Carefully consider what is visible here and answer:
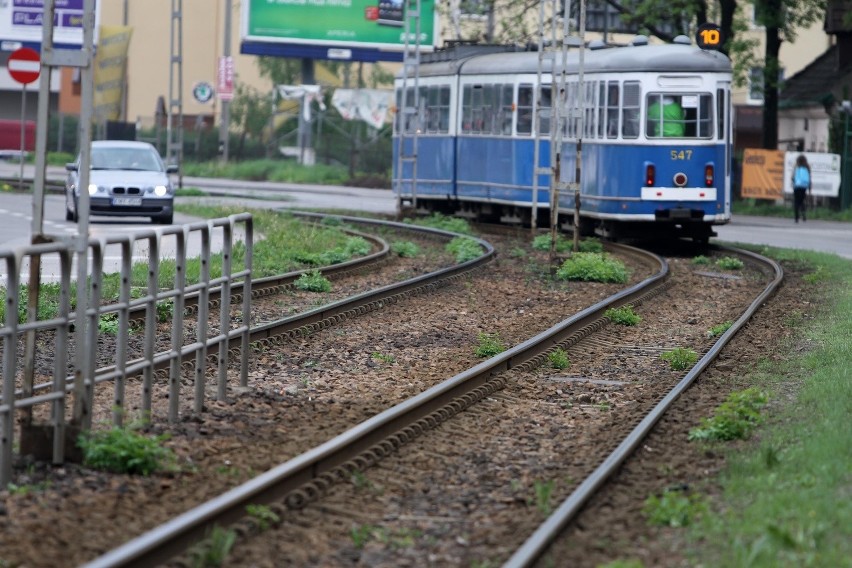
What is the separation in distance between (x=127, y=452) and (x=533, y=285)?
38.8ft

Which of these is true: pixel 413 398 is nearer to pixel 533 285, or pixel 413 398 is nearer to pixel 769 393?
pixel 769 393

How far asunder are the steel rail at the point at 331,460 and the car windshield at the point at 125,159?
55.7 ft

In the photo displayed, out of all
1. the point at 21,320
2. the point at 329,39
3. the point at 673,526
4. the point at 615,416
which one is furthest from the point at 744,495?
the point at 329,39

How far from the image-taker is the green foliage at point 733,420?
921 cm

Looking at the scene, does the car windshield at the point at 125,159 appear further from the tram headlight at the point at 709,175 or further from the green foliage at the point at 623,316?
the green foliage at the point at 623,316

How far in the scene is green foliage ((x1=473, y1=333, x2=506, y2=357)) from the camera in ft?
41.4

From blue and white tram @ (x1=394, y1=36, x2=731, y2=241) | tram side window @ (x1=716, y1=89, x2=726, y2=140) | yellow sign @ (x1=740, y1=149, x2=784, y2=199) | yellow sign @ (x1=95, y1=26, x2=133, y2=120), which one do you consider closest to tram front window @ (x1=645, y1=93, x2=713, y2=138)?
blue and white tram @ (x1=394, y1=36, x2=731, y2=241)

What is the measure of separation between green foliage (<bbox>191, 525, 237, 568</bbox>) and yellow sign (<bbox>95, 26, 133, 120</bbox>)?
120 ft

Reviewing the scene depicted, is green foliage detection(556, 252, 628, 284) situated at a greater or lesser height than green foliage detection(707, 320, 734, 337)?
greater

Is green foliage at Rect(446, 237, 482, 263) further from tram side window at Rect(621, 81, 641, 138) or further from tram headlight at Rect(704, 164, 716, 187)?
tram headlight at Rect(704, 164, 716, 187)

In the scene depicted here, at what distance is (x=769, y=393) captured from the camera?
10.8m

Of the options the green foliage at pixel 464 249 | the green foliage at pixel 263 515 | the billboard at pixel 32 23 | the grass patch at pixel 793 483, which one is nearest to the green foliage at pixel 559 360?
the grass patch at pixel 793 483

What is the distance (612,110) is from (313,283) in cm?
907

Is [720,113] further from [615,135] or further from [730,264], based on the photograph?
[730,264]
